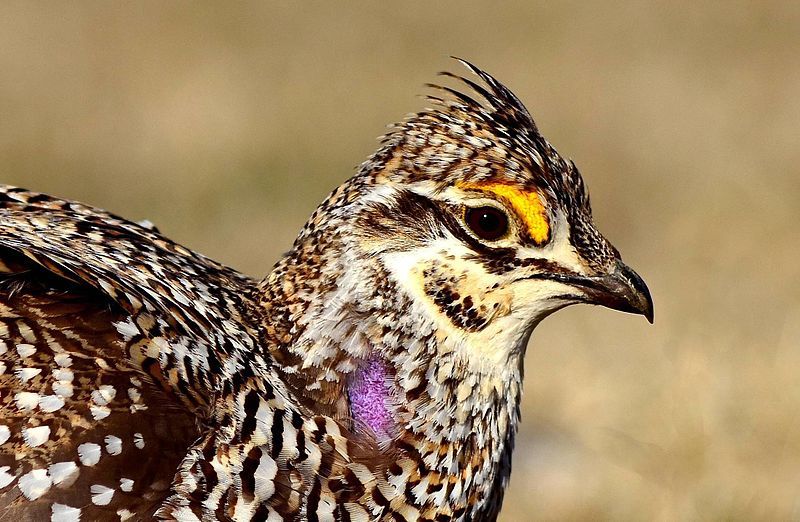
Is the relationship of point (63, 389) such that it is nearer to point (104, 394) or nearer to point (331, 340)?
point (104, 394)

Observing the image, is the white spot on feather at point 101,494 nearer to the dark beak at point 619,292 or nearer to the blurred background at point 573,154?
the dark beak at point 619,292

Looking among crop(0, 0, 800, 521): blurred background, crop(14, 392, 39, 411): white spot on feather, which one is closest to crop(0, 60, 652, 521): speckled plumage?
crop(14, 392, 39, 411): white spot on feather

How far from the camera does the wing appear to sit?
3297mm

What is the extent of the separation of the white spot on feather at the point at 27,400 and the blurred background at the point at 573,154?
273cm

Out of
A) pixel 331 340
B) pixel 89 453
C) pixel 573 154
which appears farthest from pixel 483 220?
pixel 573 154

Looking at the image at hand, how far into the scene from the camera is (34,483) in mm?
3273

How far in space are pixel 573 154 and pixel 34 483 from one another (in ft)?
26.5

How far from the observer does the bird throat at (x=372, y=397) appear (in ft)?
12.7

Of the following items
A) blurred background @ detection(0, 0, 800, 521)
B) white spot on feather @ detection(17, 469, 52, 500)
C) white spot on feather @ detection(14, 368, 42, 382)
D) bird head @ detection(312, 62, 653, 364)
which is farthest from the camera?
blurred background @ detection(0, 0, 800, 521)

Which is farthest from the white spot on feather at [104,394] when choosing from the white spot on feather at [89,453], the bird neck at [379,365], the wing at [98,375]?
the bird neck at [379,365]

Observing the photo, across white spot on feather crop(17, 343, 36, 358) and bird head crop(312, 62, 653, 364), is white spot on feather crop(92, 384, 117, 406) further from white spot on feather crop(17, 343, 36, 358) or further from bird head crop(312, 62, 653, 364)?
bird head crop(312, 62, 653, 364)

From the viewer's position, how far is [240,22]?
15383 mm

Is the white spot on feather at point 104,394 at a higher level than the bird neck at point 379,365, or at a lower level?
lower

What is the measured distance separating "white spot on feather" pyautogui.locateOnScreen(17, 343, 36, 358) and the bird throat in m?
0.93
